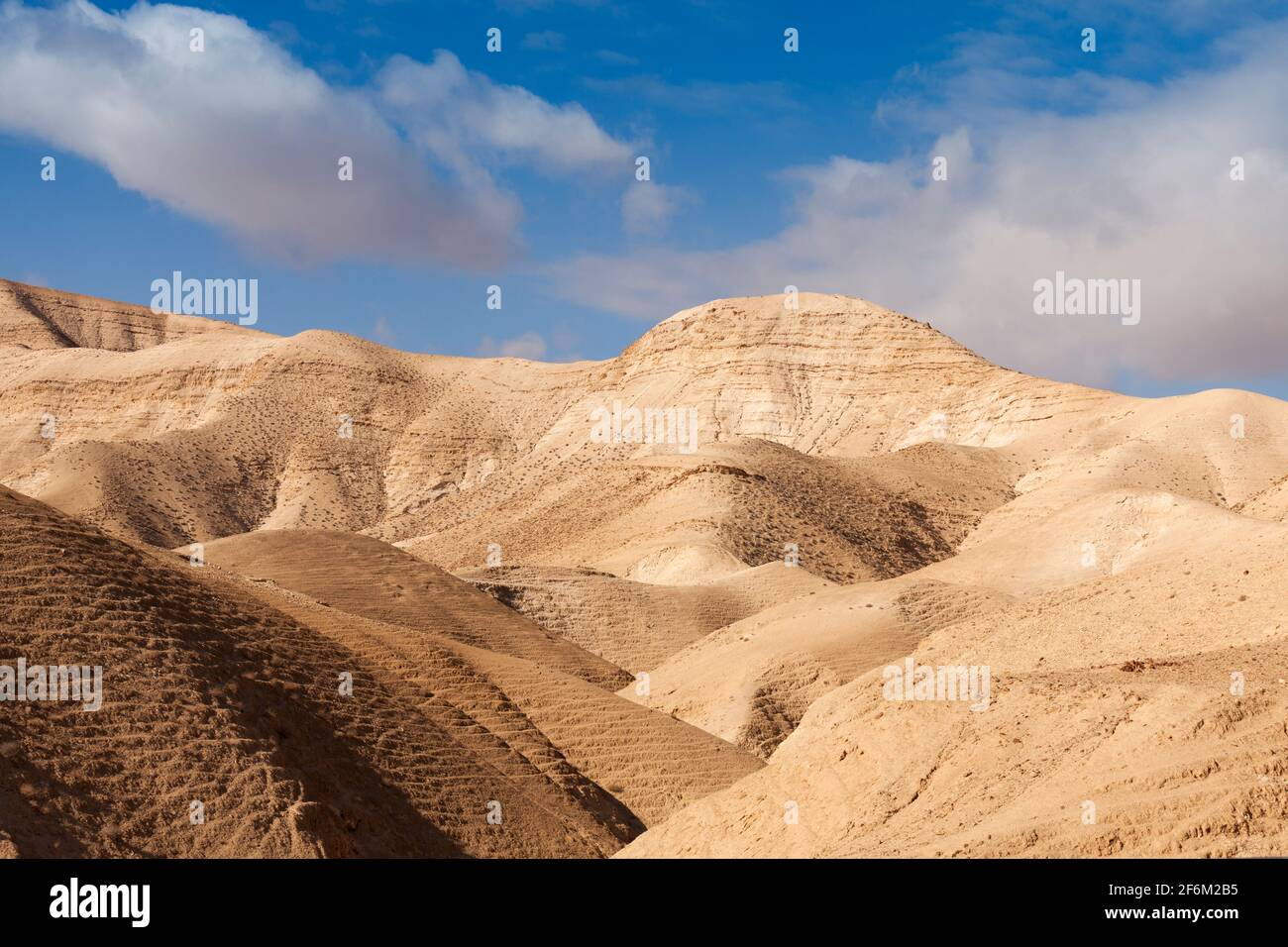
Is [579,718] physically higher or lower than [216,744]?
lower

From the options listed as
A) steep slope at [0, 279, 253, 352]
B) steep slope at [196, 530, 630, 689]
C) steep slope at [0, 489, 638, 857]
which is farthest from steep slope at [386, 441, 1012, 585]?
steep slope at [0, 279, 253, 352]

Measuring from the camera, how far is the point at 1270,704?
10.1 m

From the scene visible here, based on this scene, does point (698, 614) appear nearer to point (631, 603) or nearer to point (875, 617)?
point (631, 603)

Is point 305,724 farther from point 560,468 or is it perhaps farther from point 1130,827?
point 560,468

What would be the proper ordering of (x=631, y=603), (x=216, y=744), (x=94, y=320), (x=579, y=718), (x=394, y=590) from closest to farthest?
(x=216, y=744) < (x=579, y=718) < (x=394, y=590) < (x=631, y=603) < (x=94, y=320)

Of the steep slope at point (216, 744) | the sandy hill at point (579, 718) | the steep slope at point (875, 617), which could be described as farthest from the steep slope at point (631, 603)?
the steep slope at point (216, 744)

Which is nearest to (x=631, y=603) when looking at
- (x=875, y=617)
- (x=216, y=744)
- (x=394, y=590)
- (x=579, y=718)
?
(x=394, y=590)

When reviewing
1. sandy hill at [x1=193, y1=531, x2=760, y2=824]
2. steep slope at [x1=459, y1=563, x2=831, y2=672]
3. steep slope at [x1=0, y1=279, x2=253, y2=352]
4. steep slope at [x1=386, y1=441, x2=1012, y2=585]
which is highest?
steep slope at [x1=0, y1=279, x2=253, y2=352]

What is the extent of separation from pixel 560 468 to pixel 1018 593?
3635cm

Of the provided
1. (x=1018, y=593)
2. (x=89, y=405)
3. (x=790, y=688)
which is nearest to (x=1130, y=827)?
(x=790, y=688)

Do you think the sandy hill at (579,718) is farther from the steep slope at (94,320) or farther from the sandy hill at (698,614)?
the steep slope at (94,320)

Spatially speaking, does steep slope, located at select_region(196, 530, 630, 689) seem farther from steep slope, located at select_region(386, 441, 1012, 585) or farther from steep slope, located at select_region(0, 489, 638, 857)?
steep slope, located at select_region(386, 441, 1012, 585)

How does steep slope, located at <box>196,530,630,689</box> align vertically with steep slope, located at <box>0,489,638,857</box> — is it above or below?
above

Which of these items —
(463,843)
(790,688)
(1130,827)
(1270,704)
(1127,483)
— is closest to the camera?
(1130,827)
